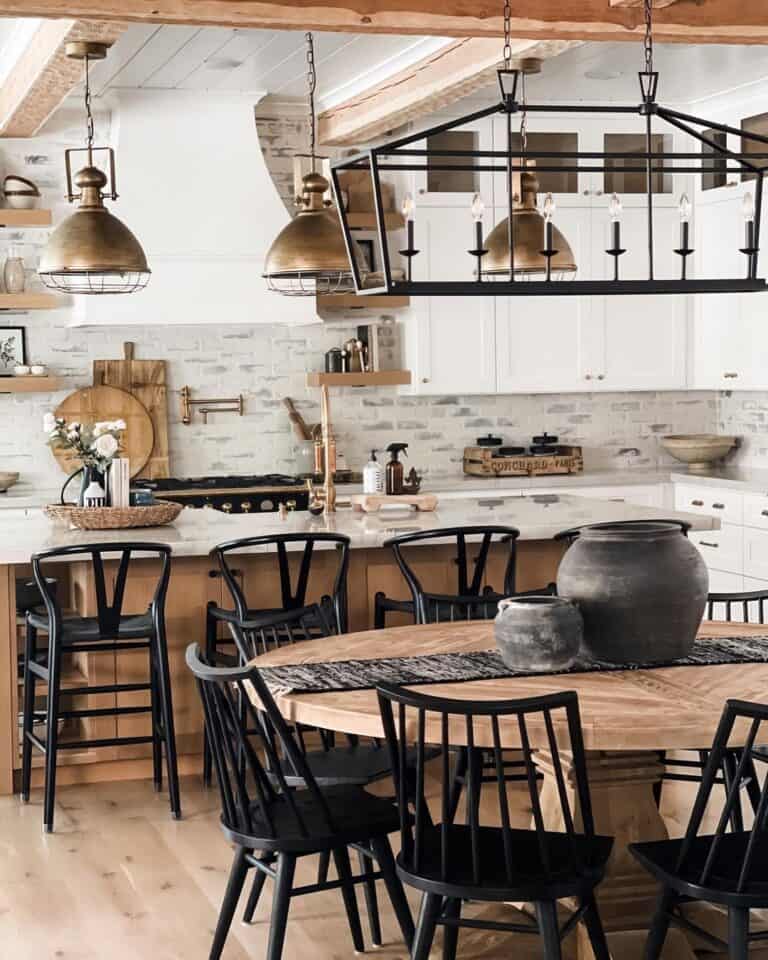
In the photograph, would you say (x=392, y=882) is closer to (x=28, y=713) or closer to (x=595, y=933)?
(x=595, y=933)

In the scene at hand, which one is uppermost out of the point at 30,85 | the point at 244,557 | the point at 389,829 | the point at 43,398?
the point at 30,85

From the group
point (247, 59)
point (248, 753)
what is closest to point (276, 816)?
point (248, 753)

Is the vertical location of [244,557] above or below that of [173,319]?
below

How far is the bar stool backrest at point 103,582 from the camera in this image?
4.91 m

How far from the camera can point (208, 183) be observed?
24.2 feet

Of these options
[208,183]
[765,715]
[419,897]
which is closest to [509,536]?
[419,897]

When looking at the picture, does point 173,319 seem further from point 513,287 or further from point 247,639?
point 513,287

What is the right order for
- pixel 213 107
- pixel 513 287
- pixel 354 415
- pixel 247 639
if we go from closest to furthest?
1. pixel 513 287
2. pixel 247 639
3. pixel 213 107
4. pixel 354 415

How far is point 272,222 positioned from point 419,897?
13.9 ft

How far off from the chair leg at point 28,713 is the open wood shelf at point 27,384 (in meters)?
2.47

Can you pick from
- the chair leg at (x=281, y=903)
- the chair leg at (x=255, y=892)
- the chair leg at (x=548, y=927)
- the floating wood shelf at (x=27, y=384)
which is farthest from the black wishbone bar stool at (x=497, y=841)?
the floating wood shelf at (x=27, y=384)

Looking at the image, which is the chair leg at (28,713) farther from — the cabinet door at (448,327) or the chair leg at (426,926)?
the cabinet door at (448,327)

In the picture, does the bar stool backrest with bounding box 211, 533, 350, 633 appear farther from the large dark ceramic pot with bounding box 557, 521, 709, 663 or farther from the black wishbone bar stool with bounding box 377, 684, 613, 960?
the black wishbone bar stool with bounding box 377, 684, 613, 960

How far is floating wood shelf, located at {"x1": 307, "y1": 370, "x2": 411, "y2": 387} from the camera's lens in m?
7.88
